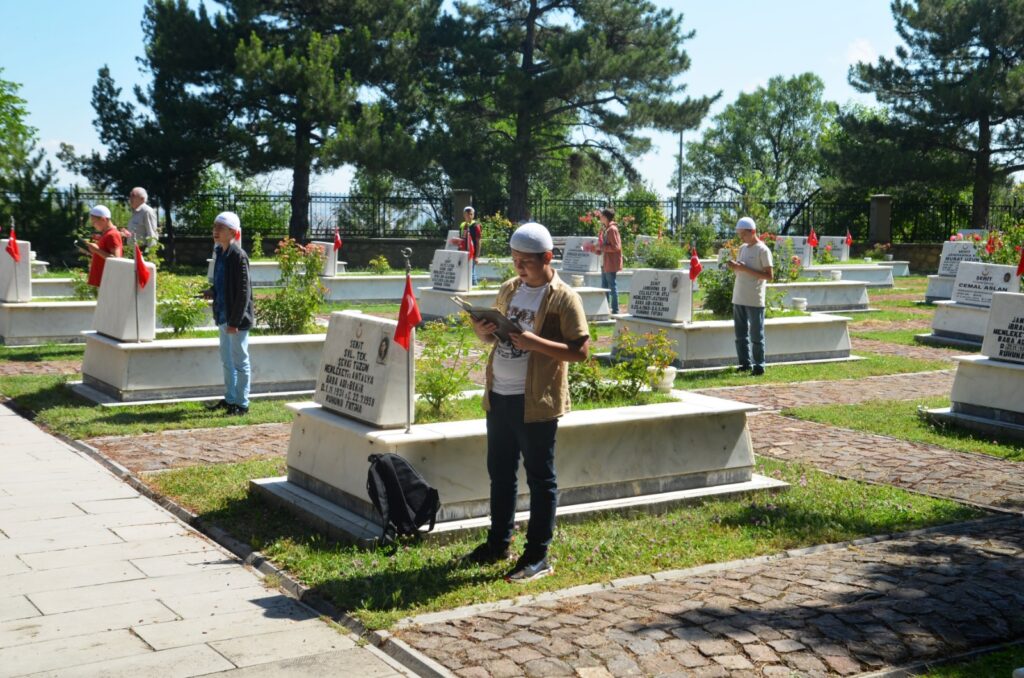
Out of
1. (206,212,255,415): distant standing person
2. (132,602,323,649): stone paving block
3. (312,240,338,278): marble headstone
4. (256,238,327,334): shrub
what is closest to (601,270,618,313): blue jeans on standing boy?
(312,240,338,278): marble headstone

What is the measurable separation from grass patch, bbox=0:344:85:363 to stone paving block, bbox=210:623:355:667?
409 inches

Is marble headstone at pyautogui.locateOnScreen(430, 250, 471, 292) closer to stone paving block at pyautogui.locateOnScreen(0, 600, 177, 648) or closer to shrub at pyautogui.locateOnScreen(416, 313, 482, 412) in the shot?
shrub at pyautogui.locateOnScreen(416, 313, 482, 412)

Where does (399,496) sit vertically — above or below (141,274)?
below

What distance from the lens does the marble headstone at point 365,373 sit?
7.56 meters

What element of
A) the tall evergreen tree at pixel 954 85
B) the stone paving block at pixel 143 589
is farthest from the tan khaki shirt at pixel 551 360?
the tall evergreen tree at pixel 954 85

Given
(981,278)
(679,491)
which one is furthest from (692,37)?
(679,491)

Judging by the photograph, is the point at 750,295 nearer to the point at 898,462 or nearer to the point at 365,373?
the point at 898,462

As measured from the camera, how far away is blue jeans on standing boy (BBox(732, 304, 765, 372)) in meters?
14.2

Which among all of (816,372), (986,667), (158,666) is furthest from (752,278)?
(158,666)

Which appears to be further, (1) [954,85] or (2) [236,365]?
(1) [954,85]

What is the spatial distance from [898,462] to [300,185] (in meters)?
27.9

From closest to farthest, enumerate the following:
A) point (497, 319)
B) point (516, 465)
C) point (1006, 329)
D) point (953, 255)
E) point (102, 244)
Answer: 1. point (497, 319)
2. point (516, 465)
3. point (1006, 329)
4. point (102, 244)
5. point (953, 255)

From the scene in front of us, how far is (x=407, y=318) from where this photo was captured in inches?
284

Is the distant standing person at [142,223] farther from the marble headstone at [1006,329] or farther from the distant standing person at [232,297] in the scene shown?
the marble headstone at [1006,329]
